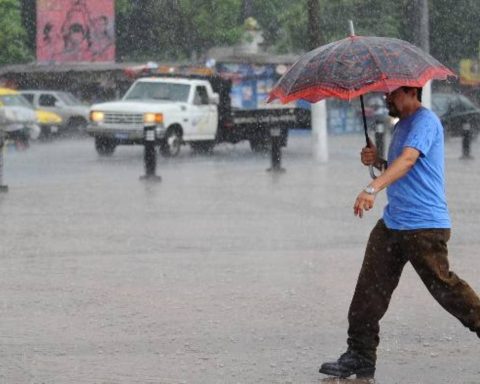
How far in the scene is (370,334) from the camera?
7.02 m

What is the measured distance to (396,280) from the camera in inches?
276

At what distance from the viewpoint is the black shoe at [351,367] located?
7.00 metres

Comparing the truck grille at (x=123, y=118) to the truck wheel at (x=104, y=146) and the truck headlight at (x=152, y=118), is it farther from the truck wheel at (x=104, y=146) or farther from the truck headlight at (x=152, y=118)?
the truck wheel at (x=104, y=146)

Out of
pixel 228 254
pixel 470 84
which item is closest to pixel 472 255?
pixel 228 254

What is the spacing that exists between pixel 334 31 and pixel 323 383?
4616 centimetres

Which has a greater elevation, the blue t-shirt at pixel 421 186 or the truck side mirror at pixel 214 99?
the blue t-shirt at pixel 421 186

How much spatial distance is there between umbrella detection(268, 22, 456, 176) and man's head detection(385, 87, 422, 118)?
157 mm

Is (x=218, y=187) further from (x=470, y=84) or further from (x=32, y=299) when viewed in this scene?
(x=470, y=84)

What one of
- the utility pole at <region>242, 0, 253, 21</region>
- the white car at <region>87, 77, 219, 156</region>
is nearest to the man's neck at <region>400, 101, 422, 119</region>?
the white car at <region>87, 77, 219, 156</region>

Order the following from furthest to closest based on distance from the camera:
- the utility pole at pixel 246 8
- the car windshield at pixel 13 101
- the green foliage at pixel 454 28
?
the utility pole at pixel 246 8
the green foliage at pixel 454 28
the car windshield at pixel 13 101

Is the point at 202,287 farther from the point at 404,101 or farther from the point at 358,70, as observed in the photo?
the point at 358,70

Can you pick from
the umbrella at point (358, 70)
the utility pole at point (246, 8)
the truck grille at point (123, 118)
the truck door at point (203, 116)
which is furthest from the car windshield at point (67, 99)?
the umbrella at point (358, 70)

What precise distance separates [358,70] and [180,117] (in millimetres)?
22950

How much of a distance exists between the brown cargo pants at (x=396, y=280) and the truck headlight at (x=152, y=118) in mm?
21867
